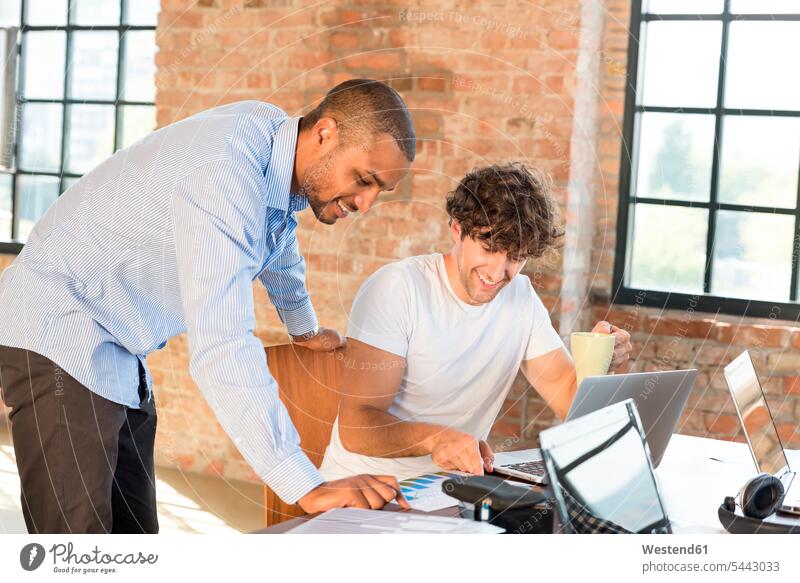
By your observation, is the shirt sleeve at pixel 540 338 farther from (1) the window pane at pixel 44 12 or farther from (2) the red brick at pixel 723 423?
(1) the window pane at pixel 44 12

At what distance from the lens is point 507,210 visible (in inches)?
65.8

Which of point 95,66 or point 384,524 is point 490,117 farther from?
point 95,66

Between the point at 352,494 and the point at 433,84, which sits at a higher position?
the point at 433,84

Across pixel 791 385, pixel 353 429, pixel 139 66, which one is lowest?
pixel 791 385

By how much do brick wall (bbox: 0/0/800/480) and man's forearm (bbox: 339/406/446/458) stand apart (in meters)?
0.95

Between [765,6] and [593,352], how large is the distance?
1513 millimetres

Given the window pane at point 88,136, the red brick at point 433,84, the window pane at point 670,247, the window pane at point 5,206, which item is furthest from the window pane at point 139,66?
the window pane at point 670,247

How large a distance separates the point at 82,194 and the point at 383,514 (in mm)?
674

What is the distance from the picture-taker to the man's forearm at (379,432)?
4.92 feet

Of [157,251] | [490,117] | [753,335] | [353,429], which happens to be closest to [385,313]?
[353,429]

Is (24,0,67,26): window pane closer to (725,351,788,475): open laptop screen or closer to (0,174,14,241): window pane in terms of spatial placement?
(0,174,14,241): window pane

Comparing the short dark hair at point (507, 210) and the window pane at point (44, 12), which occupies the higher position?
the window pane at point (44, 12)

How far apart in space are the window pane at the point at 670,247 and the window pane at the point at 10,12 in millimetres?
A: 2299

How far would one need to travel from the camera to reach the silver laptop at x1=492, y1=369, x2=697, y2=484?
3.94 ft
